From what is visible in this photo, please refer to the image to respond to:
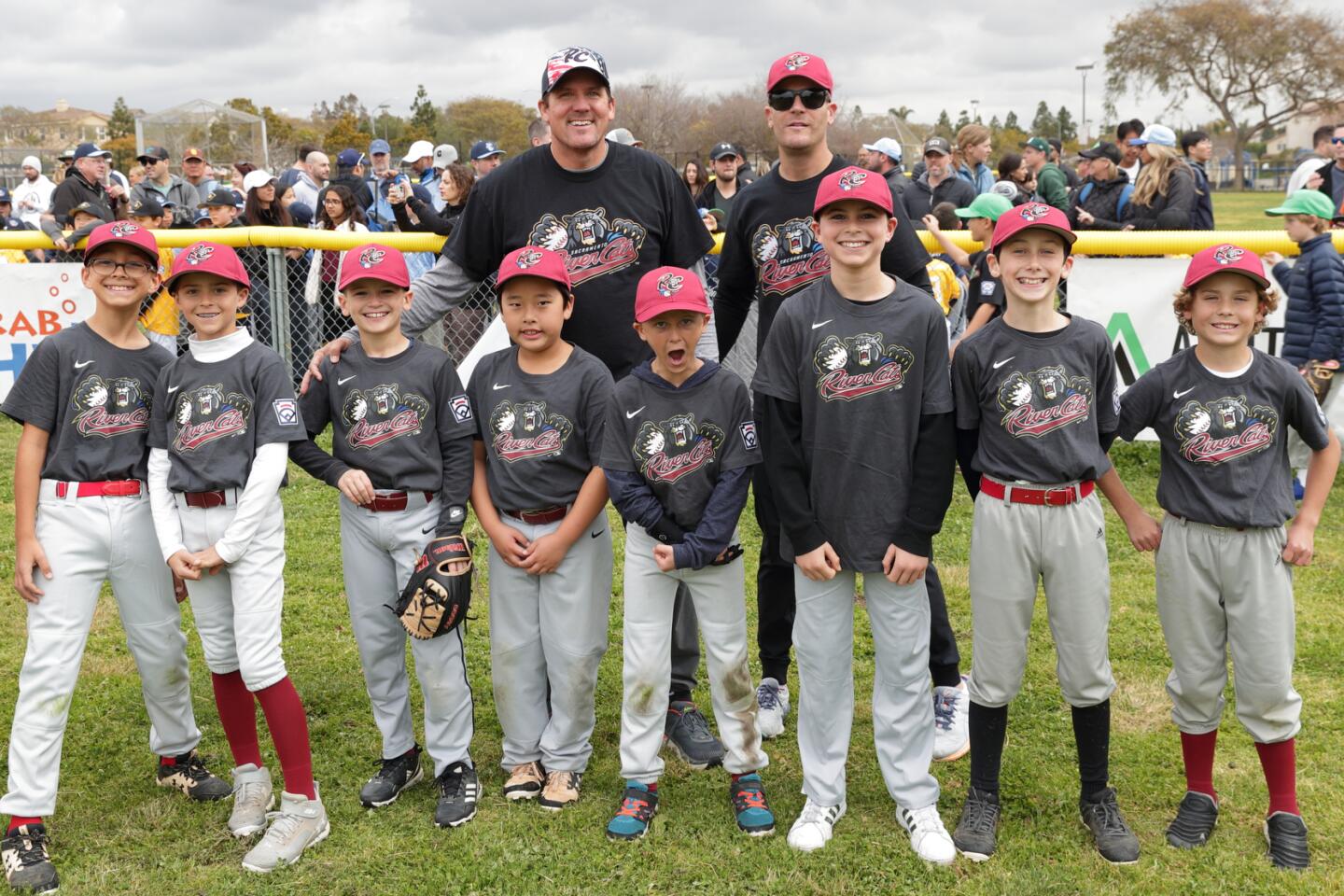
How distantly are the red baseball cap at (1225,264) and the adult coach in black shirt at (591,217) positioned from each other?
1.57 m

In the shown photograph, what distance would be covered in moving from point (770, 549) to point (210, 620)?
6.12 feet

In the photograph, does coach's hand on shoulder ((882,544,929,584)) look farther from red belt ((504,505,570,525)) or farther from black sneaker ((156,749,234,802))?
black sneaker ((156,749,234,802))

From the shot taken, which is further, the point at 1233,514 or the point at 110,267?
the point at 110,267

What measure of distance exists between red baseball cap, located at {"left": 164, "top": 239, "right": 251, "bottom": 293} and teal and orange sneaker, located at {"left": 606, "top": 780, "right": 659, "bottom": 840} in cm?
201

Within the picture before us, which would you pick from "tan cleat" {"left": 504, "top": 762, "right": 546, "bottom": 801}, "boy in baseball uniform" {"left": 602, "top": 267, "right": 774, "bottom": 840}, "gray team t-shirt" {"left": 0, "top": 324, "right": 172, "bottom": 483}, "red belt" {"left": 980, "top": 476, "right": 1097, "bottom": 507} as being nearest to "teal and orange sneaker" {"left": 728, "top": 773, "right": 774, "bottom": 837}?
"boy in baseball uniform" {"left": 602, "top": 267, "right": 774, "bottom": 840}

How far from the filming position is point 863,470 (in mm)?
3299

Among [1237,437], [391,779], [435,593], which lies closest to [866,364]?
[1237,437]

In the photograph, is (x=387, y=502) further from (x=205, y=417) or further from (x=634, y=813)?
(x=634, y=813)

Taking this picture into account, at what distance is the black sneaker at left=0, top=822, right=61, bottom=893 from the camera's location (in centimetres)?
327

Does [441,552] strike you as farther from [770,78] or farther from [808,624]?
[770,78]

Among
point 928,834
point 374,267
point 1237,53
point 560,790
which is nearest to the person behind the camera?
point 928,834

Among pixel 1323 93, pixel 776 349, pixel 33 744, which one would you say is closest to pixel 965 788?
pixel 776 349

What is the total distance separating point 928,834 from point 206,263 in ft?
9.12

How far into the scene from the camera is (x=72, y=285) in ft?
27.8
